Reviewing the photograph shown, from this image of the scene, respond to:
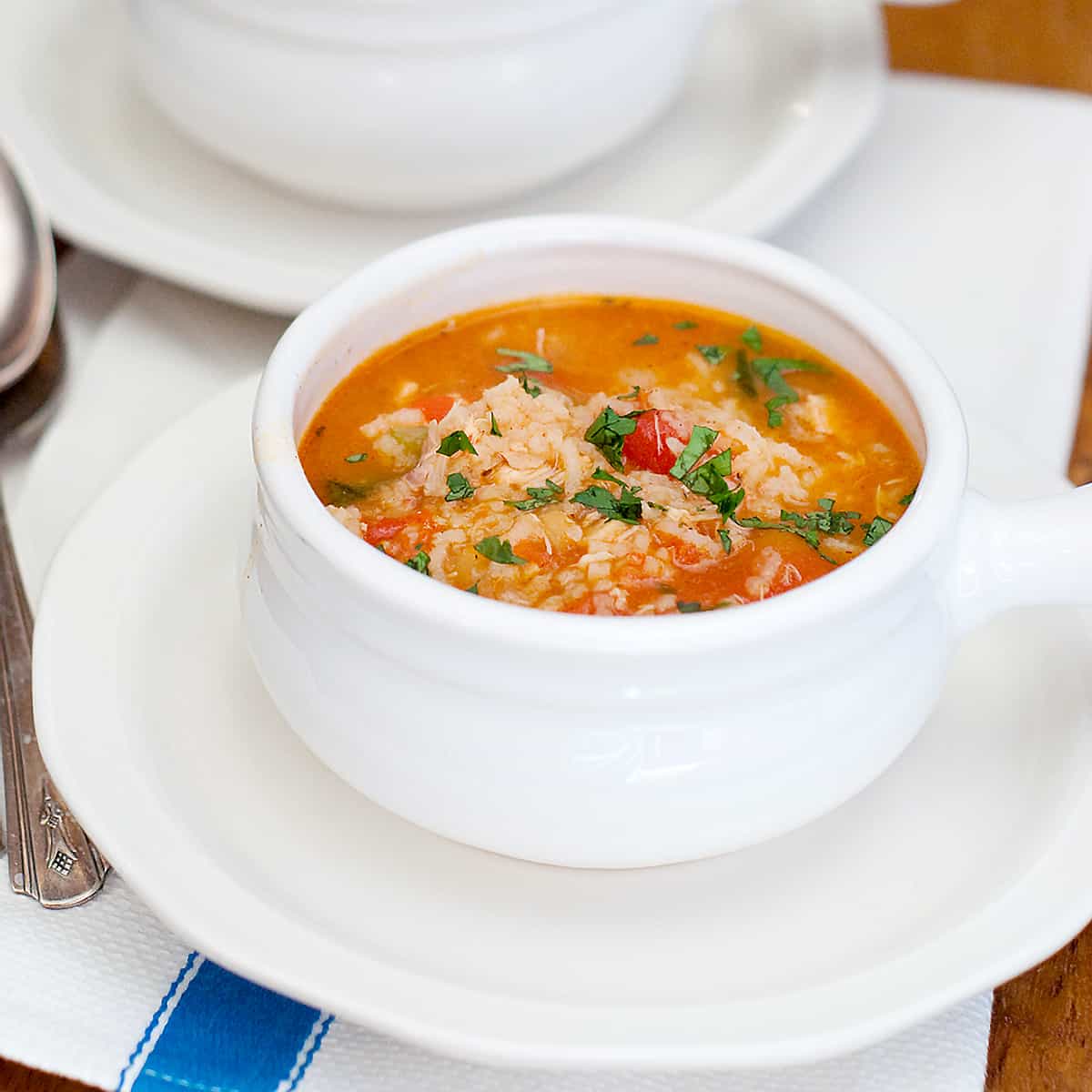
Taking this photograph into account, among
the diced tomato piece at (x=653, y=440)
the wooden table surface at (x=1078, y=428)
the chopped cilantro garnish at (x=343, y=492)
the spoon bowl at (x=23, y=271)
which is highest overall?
the diced tomato piece at (x=653, y=440)

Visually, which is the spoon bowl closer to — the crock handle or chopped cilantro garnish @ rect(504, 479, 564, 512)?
chopped cilantro garnish @ rect(504, 479, 564, 512)

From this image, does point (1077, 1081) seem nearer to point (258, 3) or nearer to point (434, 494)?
point (434, 494)

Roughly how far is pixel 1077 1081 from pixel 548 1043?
64cm

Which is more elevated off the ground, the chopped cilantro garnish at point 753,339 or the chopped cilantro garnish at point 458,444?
the chopped cilantro garnish at point 458,444

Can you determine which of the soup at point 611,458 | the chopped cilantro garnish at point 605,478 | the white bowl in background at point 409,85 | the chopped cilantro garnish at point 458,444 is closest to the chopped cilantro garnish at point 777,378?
the soup at point 611,458

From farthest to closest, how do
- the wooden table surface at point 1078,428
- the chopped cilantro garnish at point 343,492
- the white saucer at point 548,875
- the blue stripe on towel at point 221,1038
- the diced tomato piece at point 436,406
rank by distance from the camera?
the diced tomato piece at point 436,406, the chopped cilantro garnish at point 343,492, the wooden table surface at point 1078,428, the blue stripe on towel at point 221,1038, the white saucer at point 548,875

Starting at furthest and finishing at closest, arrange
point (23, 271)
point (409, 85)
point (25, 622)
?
point (23, 271), point (409, 85), point (25, 622)

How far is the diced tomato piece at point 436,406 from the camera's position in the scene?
185cm

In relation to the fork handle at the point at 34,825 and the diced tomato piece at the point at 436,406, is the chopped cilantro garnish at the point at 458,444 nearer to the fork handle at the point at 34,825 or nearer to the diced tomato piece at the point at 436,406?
the diced tomato piece at the point at 436,406

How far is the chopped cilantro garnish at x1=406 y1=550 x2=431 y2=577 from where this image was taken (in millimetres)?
1580

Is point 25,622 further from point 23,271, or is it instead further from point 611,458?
point 23,271

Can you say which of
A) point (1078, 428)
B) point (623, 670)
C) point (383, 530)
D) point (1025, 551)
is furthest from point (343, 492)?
point (1078, 428)

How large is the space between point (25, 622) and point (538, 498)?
787 millimetres

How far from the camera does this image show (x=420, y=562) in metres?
1.58
